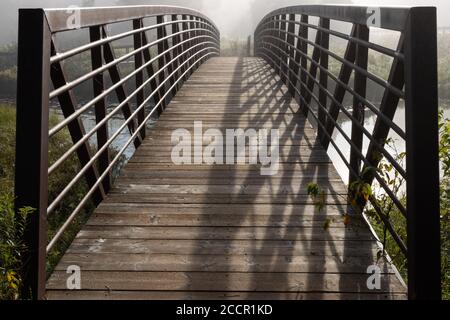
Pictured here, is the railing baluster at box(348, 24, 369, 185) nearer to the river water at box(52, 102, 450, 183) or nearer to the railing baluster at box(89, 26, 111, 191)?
the railing baluster at box(89, 26, 111, 191)

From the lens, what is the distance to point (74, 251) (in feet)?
10.3

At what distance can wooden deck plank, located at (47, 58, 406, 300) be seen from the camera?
2725mm

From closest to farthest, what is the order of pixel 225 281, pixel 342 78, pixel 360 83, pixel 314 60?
pixel 225 281 → pixel 360 83 → pixel 342 78 → pixel 314 60

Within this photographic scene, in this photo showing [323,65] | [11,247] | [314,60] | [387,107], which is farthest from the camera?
[314,60]

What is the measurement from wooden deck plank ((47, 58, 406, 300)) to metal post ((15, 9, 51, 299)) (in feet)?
1.14

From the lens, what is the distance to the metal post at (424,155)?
2.35m

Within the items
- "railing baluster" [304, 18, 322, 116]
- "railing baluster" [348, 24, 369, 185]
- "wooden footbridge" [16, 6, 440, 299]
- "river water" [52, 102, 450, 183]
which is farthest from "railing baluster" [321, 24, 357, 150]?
"river water" [52, 102, 450, 183]

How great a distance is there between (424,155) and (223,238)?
1336 millimetres

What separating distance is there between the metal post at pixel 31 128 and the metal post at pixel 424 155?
1580 millimetres

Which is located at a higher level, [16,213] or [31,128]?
[31,128]

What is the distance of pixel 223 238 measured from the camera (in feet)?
10.8

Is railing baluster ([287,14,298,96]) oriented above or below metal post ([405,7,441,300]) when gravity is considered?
above

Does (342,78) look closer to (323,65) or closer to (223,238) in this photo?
(323,65)

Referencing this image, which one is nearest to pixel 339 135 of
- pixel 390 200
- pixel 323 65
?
pixel 323 65
